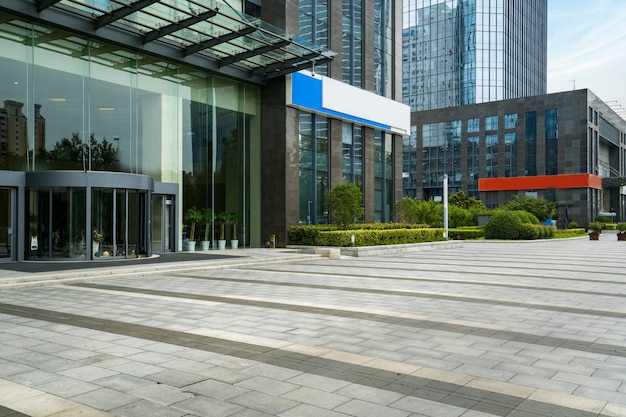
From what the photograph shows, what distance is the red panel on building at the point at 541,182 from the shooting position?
2670 inches

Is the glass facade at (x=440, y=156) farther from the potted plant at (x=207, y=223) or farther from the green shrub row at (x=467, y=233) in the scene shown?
the potted plant at (x=207, y=223)

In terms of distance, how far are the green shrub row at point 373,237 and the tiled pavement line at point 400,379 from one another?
61.0 feet

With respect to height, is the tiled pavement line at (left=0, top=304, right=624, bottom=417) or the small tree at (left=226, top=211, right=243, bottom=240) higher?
the small tree at (left=226, top=211, right=243, bottom=240)

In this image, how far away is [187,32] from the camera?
23188 millimetres

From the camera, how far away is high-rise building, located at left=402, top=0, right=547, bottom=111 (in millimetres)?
94188

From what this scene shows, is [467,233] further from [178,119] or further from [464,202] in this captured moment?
[178,119]

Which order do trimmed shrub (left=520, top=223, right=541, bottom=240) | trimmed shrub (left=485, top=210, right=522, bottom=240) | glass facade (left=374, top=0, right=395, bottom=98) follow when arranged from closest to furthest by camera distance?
1. glass facade (left=374, top=0, right=395, bottom=98)
2. trimmed shrub (left=485, top=210, right=522, bottom=240)
3. trimmed shrub (left=520, top=223, right=541, bottom=240)

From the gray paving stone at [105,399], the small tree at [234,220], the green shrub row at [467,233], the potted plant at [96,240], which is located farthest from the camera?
the green shrub row at [467,233]

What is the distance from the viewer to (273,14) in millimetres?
28672

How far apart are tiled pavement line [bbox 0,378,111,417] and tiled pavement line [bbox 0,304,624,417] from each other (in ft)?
7.13

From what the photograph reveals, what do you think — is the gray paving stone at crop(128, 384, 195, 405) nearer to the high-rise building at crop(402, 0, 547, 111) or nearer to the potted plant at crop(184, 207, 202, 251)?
the potted plant at crop(184, 207, 202, 251)

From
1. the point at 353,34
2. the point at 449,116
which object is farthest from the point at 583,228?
the point at 353,34

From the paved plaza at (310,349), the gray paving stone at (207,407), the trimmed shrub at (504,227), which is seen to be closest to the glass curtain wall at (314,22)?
the paved plaza at (310,349)

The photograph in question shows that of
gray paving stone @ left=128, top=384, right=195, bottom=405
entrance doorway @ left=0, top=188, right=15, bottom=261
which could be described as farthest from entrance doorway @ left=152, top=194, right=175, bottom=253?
gray paving stone @ left=128, top=384, right=195, bottom=405
